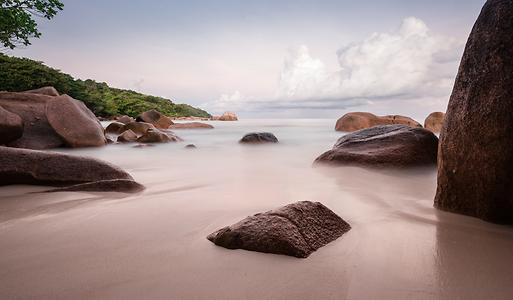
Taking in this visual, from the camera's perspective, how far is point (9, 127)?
5840mm

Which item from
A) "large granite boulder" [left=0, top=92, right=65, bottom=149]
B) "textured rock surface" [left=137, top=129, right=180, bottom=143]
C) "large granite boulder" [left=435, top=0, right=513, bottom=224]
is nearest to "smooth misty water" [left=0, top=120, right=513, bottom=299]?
"large granite boulder" [left=435, top=0, right=513, bottom=224]

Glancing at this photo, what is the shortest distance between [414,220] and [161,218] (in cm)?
173

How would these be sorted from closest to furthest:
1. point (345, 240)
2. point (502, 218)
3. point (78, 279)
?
point (78, 279), point (345, 240), point (502, 218)

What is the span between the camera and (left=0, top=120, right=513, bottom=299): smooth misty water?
51.4 inches

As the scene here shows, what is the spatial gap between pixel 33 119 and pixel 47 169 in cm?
538

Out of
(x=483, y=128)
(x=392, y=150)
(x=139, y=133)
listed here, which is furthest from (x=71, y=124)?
(x=483, y=128)

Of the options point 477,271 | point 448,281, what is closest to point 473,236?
point 477,271

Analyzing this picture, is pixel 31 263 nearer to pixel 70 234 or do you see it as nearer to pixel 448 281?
pixel 70 234

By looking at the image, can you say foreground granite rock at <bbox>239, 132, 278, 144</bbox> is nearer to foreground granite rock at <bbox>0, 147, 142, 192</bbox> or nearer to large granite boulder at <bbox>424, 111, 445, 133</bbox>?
foreground granite rock at <bbox>0, 147, 142, 192</bbox>

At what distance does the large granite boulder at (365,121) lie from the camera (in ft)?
47.7

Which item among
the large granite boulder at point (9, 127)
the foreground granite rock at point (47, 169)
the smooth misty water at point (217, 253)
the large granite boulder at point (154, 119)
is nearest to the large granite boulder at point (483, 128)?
the smooth misty water at point (217, 253)

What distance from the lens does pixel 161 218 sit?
2.27 metres

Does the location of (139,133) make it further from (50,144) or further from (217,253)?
(217,253)

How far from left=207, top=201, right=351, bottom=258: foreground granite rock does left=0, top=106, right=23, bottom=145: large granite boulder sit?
18.8ft
